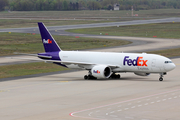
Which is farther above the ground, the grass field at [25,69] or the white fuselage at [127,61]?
the white fuselage at [127,61]

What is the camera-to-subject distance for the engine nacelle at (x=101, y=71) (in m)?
47.2

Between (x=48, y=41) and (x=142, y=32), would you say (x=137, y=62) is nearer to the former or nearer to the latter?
(x=48, y=41)

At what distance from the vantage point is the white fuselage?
45406 mm

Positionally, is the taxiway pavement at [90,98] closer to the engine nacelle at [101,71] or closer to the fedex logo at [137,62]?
the engine nacelle at [101,71]

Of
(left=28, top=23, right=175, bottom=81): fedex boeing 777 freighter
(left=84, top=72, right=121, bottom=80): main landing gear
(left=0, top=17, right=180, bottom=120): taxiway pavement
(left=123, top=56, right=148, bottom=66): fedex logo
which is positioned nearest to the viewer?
(left=0, top=17, right=180, bottom=120): taxiway pavement

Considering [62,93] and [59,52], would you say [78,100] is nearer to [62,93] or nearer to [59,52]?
[62,93]

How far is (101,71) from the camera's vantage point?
47156 mm

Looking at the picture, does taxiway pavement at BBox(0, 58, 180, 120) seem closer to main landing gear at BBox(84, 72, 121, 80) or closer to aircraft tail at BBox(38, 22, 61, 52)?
main landing gear at BBox(84, 72, 121, 80)

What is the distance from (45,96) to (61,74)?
18.8 meters

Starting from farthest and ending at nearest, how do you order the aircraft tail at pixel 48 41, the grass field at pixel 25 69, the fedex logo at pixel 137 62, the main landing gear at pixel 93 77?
the grass field at pixel 25 69 → the aircraft tail at pixel 48 41 → the main landing gear at pixel 93 77 → the fedex logo at pixel 137 62

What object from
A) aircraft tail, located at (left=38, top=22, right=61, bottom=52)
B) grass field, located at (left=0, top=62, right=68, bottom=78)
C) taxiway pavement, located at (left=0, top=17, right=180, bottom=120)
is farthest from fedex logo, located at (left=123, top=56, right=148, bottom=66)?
grass field, located at (left=0, top=62, right=68, bottom=78)

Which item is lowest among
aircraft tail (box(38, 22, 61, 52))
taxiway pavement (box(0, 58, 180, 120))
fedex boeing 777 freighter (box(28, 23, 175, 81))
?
taxiway pavement (box(0, 58, 180, 120))

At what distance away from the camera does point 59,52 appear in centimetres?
5359

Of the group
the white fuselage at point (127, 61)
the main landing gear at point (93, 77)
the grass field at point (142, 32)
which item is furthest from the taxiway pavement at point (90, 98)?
the grass field at point (142, 32)
